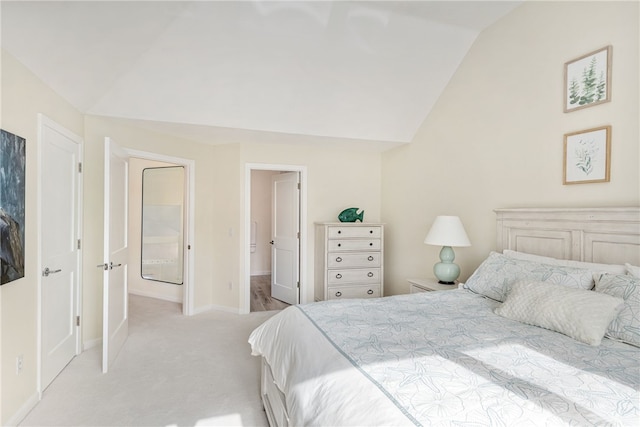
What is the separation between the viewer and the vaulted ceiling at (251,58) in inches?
87.1

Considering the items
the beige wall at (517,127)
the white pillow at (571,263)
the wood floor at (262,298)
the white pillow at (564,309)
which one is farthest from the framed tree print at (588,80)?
the wood floor at (262,298)

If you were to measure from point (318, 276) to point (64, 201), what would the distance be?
2827 millimetres

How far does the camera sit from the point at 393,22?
290cm

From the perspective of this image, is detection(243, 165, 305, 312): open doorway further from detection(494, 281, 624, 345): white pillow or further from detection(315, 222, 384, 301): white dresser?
detection(494, 281, 624, 345): white pillow

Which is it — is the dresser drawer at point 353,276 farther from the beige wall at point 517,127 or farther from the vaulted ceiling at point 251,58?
the vaulted ceiling at point 251,58

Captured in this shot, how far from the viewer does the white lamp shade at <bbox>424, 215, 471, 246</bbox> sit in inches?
114

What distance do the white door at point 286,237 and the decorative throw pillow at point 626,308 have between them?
341 centimetres

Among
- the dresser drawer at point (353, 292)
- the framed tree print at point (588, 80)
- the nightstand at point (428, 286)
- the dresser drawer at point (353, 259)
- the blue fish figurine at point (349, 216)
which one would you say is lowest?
the dresser drawer at point (353, 292)

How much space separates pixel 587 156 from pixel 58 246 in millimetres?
3929

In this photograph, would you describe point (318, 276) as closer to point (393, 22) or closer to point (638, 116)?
point (393, 22)

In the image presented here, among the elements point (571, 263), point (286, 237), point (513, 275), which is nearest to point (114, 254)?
point (286, 237)

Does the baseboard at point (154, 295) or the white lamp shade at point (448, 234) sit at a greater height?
the white lamp shade at point (448, 234)

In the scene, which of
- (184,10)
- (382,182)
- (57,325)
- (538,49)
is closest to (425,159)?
(382,182)

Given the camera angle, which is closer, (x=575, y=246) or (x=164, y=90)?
(x=575, y=246)
